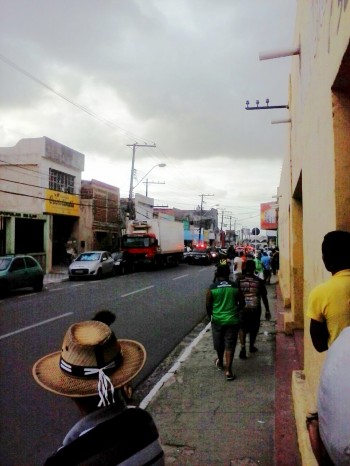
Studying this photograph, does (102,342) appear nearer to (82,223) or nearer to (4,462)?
(4,462)

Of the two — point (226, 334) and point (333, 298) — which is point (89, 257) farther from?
point (333, 298)

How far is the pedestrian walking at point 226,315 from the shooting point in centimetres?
642

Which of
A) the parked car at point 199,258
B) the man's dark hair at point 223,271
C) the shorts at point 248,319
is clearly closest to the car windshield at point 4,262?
the shorts at point 248,319

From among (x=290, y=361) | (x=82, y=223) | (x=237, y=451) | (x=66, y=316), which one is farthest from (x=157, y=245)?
(x=237, y=451)

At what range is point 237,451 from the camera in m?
4.21

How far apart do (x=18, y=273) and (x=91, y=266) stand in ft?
21.4

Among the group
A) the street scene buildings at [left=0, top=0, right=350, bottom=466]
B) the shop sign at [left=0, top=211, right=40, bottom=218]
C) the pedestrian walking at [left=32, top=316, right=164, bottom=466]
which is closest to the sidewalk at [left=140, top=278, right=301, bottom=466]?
the street scene buildings at [left=0, top=0, right=350, bottom=466]

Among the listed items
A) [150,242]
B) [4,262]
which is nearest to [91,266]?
[4,262]

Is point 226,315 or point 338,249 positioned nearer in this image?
point 338,249

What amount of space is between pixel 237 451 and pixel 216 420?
0.74 meters

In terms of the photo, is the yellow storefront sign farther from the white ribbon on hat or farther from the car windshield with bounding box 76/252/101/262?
the white ribbon on hat

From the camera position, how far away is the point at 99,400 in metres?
1.71

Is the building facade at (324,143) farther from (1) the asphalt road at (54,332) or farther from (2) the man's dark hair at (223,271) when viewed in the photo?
(1) the asphalt road at (54,332)

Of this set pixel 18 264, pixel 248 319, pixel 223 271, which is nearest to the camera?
pixel 223 271
